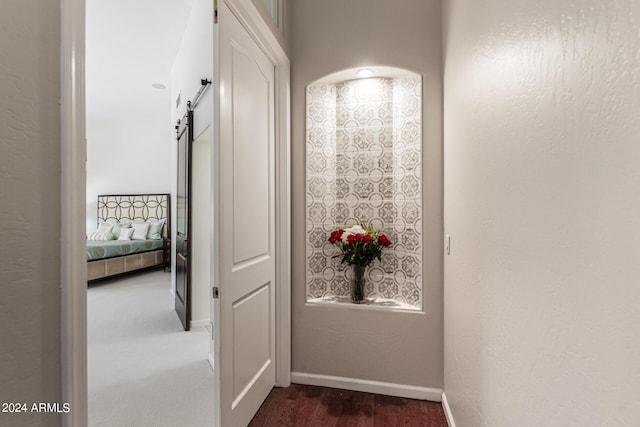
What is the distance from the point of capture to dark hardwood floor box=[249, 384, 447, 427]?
1.84 m

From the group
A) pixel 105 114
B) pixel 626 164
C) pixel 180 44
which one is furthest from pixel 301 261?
pixel 105 114

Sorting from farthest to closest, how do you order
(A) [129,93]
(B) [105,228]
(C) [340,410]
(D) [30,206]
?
1. (B) [105,228]
2. (A) [129,93]
3. (C) [340,410]
4. (D) [30,206]

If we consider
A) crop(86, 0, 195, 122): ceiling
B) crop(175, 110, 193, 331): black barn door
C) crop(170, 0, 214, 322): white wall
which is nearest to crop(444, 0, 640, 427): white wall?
crop(170, 0, 214, 322): white wall

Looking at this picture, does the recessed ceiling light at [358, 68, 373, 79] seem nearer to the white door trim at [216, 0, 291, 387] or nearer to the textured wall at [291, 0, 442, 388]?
the textured wall at [291, 0, 442, 388]

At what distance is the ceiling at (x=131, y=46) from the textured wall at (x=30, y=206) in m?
2.98

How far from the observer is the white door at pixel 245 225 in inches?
61.1

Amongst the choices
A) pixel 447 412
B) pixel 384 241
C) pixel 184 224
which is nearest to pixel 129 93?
pixel 184 224

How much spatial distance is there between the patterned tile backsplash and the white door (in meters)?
0.34

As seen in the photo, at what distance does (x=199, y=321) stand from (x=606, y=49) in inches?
140

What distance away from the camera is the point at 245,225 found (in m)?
1.80

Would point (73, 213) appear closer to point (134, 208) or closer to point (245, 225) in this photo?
point (245, 225)

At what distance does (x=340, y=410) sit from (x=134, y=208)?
695 cm

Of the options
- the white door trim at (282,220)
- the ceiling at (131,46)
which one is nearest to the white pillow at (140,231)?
the ceiling at (131,46)

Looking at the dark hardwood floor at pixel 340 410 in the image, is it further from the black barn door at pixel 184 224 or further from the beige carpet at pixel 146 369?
the black barn door at pixel 184 224
